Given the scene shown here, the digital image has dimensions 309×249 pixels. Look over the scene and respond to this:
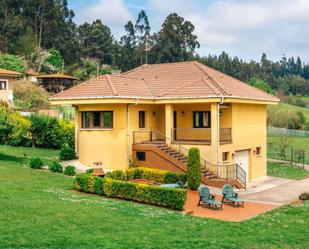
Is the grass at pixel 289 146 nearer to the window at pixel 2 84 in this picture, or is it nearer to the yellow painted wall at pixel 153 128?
the yellow painted wall at pixel 153 128

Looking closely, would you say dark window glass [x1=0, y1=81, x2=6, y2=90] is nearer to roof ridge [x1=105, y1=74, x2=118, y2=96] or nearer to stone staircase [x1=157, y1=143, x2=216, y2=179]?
roof ridge [x1=105, y1=74, x2=118, y2=96]

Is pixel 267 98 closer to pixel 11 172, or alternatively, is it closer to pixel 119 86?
pixel 119 86

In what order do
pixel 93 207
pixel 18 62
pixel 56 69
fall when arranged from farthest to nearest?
pixel 56 69
pixel 18 62
pixel 93 207

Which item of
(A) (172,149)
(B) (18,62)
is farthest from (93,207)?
(B) (18,62)

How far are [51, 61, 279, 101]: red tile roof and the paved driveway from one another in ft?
20.5

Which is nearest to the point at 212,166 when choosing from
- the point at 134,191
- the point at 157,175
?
the point at 157,175

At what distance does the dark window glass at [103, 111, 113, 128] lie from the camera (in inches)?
1132

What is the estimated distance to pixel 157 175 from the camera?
24.7 metres

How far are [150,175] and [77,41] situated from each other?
84097 mm

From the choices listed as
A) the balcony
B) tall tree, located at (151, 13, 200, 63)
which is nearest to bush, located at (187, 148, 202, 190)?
the balcony

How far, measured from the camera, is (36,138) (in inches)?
1454

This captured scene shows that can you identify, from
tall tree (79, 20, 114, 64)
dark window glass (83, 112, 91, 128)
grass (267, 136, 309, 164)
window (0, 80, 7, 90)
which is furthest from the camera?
tall tree (79, 20, 114, 64)

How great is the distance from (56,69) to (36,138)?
51821mm

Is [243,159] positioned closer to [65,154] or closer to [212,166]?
[212,166]
